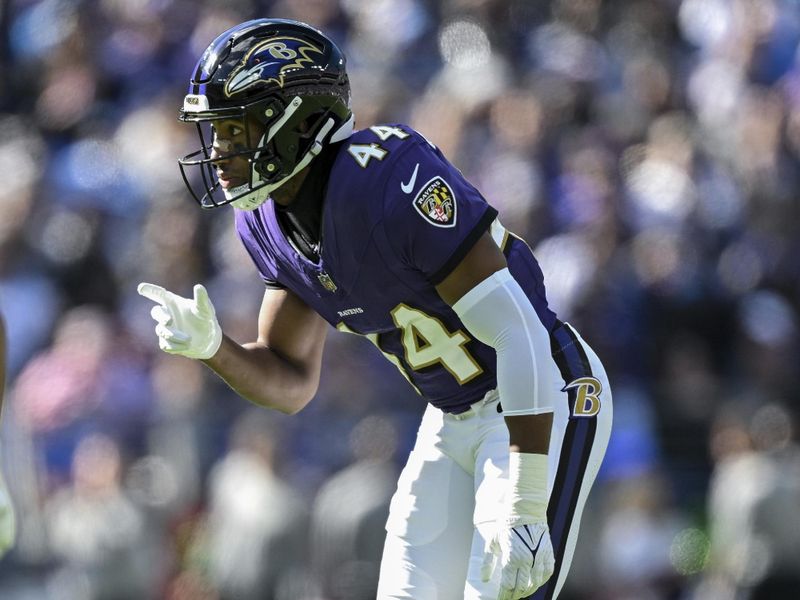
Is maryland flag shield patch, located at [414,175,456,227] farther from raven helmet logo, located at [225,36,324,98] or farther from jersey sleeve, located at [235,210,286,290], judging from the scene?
jersey sleeve, located at [235,210,286,290]

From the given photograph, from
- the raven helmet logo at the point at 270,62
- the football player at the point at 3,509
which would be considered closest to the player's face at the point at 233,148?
the raven helmet logo at the point at 270,62

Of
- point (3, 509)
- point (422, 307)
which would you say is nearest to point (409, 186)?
point (422, 307)

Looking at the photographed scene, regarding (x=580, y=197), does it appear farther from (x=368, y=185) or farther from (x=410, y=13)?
(x=368, y=185)

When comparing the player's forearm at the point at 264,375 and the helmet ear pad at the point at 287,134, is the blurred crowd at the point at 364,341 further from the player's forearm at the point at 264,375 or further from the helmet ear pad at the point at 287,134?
the helmet ear pad at the point at 287,134

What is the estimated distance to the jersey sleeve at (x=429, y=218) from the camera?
3.47 metres

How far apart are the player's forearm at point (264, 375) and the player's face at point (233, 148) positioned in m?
0.47

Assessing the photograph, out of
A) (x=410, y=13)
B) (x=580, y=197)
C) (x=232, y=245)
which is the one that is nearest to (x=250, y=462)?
(x=232, y=245)

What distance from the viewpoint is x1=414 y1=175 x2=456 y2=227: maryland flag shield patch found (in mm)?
3473

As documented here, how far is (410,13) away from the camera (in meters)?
8.70

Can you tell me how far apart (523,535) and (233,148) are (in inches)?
49.6

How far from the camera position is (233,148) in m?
3.78

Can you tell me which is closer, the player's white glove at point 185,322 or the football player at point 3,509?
the football player at point 3,509

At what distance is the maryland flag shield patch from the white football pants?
1.75ft

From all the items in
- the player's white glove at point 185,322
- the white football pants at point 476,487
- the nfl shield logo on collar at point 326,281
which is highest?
the nfl shield logo on collar at point 326,281
